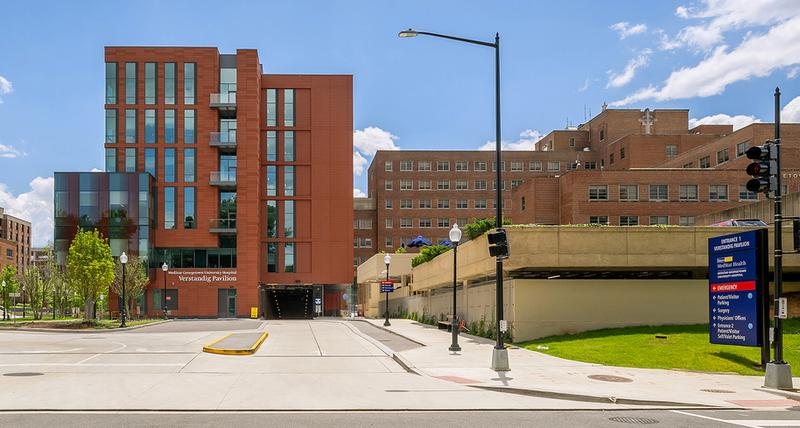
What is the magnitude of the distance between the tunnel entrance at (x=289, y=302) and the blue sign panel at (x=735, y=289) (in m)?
74.0

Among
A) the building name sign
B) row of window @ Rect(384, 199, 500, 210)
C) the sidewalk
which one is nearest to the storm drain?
the sidewalk

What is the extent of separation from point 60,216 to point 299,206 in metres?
24.8

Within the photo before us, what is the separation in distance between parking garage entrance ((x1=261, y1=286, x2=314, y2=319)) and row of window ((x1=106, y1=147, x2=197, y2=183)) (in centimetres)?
1635

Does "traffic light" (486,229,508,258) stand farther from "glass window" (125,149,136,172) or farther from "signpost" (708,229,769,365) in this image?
"glass window" (125,149,136,172)

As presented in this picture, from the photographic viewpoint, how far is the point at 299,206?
294ft

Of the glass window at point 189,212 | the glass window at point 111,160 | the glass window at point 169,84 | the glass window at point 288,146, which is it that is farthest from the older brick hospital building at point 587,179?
the glass window at point 111,160

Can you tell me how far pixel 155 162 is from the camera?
8462 centimetres

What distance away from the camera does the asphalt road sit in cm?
1217

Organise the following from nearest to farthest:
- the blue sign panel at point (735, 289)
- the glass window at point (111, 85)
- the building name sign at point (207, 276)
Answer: the blue sign panel at point (735, 289), the building name sign at point (207, 276), the glass window at point (111, 85)

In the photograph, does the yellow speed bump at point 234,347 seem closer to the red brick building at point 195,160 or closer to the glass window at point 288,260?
the red brick building at point 195,160

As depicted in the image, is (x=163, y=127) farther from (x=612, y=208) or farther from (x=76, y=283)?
(x=612, y=208)

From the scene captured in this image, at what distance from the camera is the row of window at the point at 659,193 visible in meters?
81.6

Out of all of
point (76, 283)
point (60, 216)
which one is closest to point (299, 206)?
point (60, 216)

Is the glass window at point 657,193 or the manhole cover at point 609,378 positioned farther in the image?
the glass window at point 657,193
